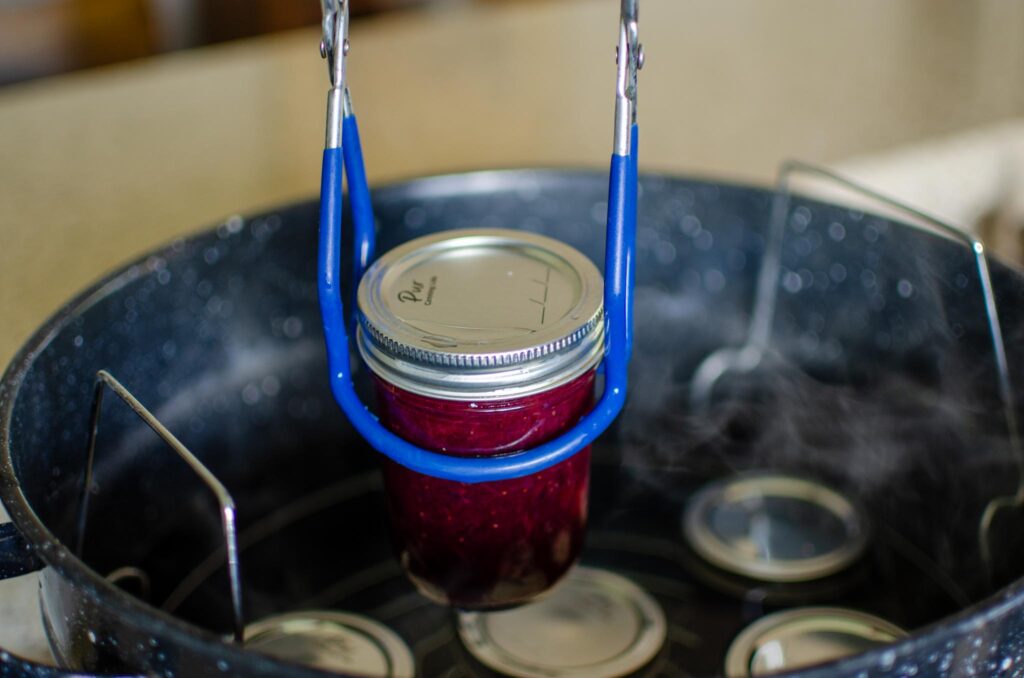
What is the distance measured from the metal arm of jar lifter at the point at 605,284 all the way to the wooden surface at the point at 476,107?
0.93 feet

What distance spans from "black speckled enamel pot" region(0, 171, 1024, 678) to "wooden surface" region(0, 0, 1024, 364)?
4.8 inches

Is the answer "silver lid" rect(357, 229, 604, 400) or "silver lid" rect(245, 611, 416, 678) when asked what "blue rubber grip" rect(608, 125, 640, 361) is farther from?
"silver lid" rect(245, 611, 416, 678)

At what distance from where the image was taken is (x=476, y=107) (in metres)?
0.88

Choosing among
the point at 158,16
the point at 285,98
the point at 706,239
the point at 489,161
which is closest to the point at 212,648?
the point at 706,239

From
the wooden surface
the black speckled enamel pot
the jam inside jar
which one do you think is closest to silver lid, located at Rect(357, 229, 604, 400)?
the jam inside jar

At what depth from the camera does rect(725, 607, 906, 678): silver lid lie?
0.54 metres

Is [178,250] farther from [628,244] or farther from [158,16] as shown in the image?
[158,16]

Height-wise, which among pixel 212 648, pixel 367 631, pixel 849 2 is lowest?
pixel 367 631

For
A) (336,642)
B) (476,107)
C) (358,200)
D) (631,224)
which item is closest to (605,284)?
(631,224)

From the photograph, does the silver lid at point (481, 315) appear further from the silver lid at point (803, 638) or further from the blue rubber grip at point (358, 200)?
the silver lid at point (803, 638)

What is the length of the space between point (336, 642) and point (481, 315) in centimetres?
21

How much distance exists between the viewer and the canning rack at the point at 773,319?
Answer: 517 millimetres

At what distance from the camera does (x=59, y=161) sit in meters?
0.80

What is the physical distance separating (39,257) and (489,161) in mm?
303
